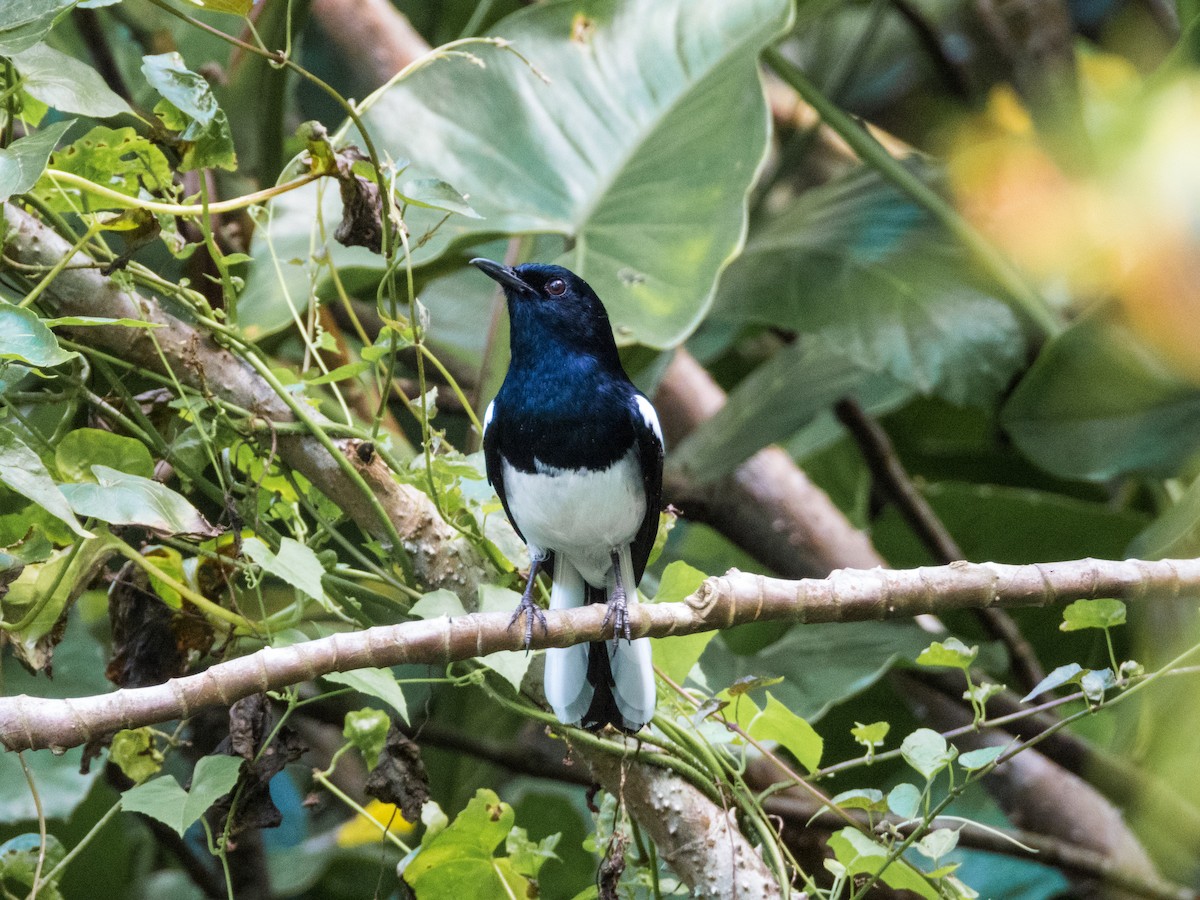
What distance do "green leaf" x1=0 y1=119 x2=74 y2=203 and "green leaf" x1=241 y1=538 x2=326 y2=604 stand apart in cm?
43

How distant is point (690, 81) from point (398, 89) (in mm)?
576

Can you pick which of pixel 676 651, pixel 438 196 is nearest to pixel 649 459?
pixel 676 651

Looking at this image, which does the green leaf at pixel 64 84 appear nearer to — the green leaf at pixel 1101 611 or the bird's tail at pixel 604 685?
the bird's tail at pixel 604 685

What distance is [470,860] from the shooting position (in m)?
1.54

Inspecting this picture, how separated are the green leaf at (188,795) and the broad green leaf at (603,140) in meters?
0.84

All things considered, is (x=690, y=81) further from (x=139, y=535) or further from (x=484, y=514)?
(x=139, y=535)

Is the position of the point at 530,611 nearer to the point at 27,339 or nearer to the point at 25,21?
the point at 27,339

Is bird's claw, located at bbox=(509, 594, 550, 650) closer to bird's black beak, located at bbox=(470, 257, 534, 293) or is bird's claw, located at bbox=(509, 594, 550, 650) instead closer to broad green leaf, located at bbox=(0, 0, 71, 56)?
bird's black beak, located at bbox=(470, 257, 534, 293)

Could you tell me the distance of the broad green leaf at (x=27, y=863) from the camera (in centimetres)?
146

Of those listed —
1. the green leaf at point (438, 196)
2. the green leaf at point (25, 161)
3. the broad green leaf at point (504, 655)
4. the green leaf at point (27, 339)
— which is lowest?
the broad green leaf at point (504, 655)

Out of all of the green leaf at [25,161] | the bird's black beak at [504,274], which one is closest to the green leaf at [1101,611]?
the bird's black beak at [504,274]

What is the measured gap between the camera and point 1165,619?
2289 mm

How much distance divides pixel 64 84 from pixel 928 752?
→ 122cm

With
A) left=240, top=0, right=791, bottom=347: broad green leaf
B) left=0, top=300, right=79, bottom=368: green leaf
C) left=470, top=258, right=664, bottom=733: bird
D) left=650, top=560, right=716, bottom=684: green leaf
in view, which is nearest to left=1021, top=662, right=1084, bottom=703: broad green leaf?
left=650, top=560, right=716, bottom=684: green leaf
